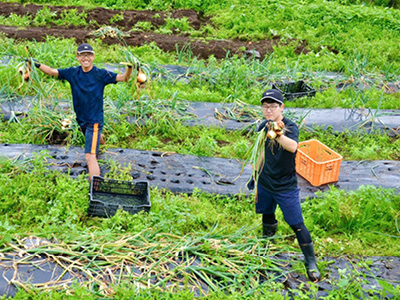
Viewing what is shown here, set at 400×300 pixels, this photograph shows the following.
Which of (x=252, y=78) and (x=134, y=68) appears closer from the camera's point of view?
(x=134, y=68)

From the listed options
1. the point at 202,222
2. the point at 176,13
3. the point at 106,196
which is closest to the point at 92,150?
the point at 106,196

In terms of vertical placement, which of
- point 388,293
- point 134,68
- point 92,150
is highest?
point 134,68

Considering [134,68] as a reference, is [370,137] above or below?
below

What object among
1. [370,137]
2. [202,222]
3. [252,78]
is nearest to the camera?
[202,222]

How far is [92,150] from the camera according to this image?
5254mm

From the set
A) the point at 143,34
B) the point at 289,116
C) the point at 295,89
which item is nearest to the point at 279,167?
the point at 289,116

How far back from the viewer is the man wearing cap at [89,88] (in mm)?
5078

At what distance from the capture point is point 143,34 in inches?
392

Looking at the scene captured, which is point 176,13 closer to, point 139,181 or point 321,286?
point 139,181

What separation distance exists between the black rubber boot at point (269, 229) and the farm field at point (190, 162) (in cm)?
7

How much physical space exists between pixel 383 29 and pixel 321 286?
841 centimetres

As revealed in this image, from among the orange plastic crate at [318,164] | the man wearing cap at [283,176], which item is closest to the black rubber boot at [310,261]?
the man wearing cap at [283,176]

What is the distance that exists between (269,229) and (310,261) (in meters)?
0.50

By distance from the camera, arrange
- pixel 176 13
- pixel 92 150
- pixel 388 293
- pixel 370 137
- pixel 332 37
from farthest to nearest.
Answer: pixel 176 13
pixel 332 37
pixel 370 137
pixel 92 150
pixel 388 293
